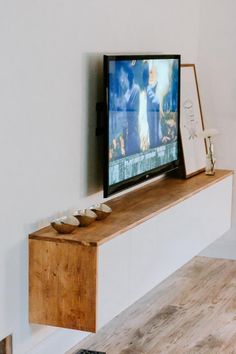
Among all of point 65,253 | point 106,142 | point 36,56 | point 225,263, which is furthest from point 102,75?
point 225,263

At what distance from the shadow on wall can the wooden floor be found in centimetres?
76

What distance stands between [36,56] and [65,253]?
0.83 metres

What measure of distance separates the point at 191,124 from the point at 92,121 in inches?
51.9

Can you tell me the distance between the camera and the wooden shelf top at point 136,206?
3135 millimetres

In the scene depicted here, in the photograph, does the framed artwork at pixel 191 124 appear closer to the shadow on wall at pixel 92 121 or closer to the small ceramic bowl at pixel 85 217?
the shadow on wall at pixel 92 121

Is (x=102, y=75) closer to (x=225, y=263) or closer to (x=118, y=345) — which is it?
(x=118, y=345)

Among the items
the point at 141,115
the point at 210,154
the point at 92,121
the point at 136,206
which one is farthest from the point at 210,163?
the point at 92,121

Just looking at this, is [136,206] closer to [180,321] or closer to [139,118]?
[139,118]

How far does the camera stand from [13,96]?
9.61 feet

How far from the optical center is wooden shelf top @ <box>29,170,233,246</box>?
313 centimetres

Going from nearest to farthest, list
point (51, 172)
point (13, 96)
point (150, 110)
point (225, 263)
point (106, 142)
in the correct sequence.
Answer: point (13, 96)
point (51, 172)
point (106, 142)
point (150, 110)
point (225, 263)

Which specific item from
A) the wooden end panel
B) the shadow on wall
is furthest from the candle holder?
the wooden end panel

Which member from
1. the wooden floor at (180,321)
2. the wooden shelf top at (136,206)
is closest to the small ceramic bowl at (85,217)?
the wooden shelf top at (136,206)

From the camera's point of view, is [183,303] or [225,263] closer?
[183,303]
